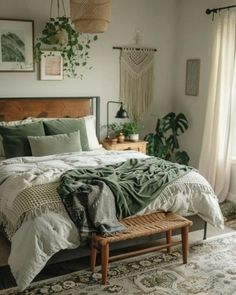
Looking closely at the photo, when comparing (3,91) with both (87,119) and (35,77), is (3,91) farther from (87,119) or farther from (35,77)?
(87,119)

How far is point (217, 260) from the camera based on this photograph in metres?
3.18

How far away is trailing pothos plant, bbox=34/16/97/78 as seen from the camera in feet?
14.5

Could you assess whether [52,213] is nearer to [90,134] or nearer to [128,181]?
[128,181]

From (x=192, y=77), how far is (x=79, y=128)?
178cm

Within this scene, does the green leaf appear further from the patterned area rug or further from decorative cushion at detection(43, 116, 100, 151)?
decorative cushion at detection(43, 116, 100, 151)

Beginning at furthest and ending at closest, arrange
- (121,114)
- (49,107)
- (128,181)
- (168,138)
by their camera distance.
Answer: (168,138)
(121,114)
(49,107)
(128,181)

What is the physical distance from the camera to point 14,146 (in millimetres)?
3898

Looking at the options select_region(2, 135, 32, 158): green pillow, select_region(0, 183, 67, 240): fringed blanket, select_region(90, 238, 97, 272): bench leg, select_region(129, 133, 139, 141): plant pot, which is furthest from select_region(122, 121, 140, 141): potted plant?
select_region(90, 238, 97, 272): bench leg

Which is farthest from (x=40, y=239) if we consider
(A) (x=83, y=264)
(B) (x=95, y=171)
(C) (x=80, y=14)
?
(C) (x=80, y=14)

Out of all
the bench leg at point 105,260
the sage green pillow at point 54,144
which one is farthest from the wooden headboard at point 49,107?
the bench leg at point 105,260

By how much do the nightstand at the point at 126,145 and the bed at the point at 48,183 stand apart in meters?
0.23

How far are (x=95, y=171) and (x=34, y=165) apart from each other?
61cm

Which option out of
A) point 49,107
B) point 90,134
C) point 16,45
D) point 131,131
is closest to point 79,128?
point 90,134

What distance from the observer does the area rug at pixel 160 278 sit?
2715mm
